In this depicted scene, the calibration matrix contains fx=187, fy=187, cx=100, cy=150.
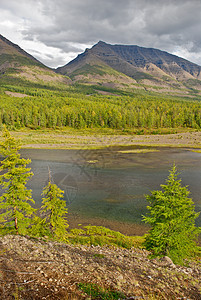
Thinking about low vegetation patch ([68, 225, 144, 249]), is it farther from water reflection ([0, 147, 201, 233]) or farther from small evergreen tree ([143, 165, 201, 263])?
small evergreen tree ([143, 165, 201, 263])

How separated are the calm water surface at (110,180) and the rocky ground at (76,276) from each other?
14020 millimetres

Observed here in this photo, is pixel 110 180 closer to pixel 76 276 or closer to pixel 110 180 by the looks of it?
pixel 110 180

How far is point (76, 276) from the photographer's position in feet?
32.6

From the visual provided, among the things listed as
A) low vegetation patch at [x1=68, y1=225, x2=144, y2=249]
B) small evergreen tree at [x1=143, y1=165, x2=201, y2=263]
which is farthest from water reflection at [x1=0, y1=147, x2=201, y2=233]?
small evergreen tree at [x1=143, y1=165, x2=201, y2=263]

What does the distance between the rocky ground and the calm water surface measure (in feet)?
46.0

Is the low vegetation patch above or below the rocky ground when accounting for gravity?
below

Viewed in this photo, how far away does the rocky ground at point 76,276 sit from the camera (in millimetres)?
8406

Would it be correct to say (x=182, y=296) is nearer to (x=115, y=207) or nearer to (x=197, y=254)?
(x=197, y=254)

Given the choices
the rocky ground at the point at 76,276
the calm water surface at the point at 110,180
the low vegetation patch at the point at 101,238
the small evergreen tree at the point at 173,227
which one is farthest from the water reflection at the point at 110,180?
the rocky ground at the point at 76,276

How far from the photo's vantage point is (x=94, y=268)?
37.3ft

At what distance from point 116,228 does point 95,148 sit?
64.6 m

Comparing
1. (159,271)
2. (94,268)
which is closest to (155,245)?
(159,271)

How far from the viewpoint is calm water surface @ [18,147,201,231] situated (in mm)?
30641

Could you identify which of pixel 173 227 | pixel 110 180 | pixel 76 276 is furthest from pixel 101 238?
pixel 110 180
